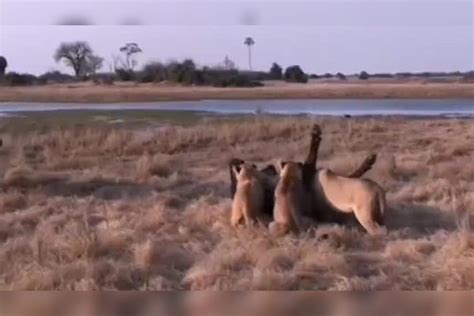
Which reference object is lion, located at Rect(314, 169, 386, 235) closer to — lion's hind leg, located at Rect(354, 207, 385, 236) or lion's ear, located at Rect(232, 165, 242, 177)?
lion's hind leg, located at Rect(354, 207, 385, 236)

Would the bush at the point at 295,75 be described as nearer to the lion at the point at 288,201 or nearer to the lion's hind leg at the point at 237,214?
the lion at the point at 288,201

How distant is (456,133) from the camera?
35.6ft

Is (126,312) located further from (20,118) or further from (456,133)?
(456,133)

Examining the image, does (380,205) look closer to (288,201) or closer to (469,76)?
(288,201)

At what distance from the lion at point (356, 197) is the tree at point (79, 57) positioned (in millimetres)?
2419

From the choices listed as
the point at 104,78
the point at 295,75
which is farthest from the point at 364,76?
the point at 104,78

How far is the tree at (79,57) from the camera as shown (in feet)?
28.2

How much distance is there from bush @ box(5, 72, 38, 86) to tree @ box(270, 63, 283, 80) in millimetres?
2080

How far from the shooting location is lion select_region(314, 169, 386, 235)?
7234mm

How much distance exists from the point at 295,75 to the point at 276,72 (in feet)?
0.57

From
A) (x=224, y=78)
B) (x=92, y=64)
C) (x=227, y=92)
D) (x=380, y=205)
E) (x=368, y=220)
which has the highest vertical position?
(x=92, y=64)

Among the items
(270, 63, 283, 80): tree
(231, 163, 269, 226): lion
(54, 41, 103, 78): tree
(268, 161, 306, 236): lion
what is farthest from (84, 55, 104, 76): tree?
(268, 161, 306, 236): lion

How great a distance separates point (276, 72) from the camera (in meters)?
8.80

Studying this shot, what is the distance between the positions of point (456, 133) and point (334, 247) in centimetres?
464
